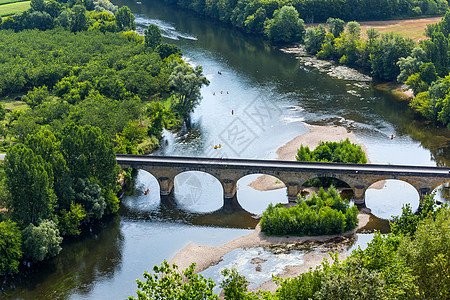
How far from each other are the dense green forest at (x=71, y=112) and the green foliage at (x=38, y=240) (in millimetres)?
138

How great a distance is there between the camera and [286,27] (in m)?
192

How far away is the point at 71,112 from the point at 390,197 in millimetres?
65544

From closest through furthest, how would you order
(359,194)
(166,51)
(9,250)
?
(9,250), (359,194), (166,51)

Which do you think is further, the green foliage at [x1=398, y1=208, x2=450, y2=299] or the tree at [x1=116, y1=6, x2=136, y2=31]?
the tree at [x1=116, y1=6, x2=136, y2=31]

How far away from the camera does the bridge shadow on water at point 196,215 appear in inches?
3765

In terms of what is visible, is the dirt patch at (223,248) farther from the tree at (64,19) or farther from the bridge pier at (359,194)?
the tree at (64,19)

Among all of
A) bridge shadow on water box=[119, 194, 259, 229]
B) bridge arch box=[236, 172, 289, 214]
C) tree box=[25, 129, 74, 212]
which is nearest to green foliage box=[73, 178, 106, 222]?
tree box=[25, 129, 74, 212]

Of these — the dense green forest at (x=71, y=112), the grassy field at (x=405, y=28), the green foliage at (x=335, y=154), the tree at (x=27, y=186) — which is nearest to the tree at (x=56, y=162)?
the dense green forest at (x=71, y=112)

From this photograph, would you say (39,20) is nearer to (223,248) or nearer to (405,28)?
(405,28)

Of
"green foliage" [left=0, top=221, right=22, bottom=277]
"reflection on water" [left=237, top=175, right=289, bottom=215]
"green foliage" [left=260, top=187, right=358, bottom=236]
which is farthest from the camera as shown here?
"reflection on water" [left=237, top=175, right=289, bottom=215]

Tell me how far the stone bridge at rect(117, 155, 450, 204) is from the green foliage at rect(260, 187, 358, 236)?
7.35 m

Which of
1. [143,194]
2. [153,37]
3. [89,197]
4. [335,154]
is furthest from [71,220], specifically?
[153,37]

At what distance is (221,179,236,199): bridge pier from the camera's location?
100625 mm

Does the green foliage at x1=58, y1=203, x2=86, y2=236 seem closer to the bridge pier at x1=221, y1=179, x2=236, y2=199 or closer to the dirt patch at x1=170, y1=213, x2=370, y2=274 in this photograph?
the dirt patch at x1=170, y1=213, x2=370, y2=274
